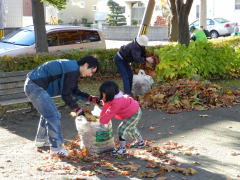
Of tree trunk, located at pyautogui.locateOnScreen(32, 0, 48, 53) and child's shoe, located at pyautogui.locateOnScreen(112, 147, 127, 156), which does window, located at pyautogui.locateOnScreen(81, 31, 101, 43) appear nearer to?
tree trunk, located at pyautogui.locateOnScreen(32, 0, 48, 53)

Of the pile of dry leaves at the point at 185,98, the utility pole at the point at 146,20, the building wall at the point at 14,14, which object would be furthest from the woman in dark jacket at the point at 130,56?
the building wall at the point at 14,14

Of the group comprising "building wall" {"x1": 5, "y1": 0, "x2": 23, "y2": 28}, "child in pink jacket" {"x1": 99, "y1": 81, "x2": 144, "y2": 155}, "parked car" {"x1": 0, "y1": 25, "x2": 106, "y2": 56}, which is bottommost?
"child in pink jacket" {"x1": 99, "y1": 81, "x2": 144, "y2": 155}

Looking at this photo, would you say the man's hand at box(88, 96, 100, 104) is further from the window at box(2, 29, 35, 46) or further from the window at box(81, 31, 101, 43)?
the window at box(81, 31, 101, 43)

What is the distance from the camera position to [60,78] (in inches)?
237

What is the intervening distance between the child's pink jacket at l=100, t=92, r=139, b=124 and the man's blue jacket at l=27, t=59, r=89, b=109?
1.26 ft

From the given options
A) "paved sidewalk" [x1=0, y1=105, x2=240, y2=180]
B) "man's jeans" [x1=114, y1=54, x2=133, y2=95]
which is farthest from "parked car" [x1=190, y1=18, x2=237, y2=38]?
"paved sidewalk" [x1=0, y1=105, x2=240, y2=180]

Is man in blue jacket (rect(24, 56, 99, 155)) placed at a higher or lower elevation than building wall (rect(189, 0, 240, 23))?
lower

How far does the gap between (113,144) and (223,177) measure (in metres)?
1.65

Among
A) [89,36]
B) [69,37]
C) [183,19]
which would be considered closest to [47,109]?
[69,37]

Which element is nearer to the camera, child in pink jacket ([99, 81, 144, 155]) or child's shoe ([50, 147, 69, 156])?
child in pink jacket ([99, 81, 144, 155])

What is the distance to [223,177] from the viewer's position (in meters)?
5.40

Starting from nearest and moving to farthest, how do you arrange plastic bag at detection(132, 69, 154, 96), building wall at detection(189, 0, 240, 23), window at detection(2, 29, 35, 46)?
1. plastic bag at detection(132, 69, 154, 96)
2. window at detection(2, 29, 35, 46)
3. building wall at detection(189, 0, 240, 23)

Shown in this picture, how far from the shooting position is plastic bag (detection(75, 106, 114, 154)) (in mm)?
6195

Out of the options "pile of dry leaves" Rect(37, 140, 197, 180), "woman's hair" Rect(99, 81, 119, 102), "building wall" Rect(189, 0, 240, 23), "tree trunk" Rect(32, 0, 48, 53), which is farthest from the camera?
"building wall" Rect(189, 0, 240, 23)
